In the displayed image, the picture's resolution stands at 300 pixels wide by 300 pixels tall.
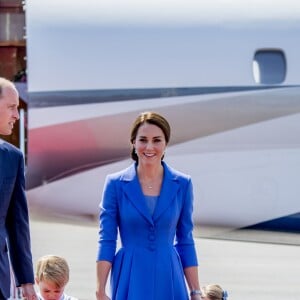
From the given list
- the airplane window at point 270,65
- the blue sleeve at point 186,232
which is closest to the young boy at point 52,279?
the blue sleeve at point 186,232

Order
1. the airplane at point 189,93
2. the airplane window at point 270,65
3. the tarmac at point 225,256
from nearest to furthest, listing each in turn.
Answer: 1. the tarmac at point 225,256
2. the airplane at point 189,93
3. the airplane window at point 270,65

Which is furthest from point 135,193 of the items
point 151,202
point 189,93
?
point 189,93

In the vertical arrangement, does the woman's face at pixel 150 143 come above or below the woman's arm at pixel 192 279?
above

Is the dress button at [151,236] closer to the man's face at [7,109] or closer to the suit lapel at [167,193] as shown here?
the suit lapel at [167,193]

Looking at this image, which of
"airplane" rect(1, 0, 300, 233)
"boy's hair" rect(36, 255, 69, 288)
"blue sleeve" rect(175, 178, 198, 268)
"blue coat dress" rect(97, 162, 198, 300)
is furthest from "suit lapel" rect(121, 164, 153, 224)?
"airplane" rect(1, 0, 300, 233)

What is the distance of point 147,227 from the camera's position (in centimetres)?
393

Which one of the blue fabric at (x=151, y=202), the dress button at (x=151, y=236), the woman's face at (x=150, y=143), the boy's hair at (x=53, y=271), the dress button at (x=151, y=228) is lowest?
the boy's hair at (x=53, y=271)

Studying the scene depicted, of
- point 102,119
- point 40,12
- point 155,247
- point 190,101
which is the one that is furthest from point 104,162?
point 155,247

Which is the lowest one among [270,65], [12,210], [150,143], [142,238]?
[142,238]

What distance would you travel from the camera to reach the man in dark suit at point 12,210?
3615mm

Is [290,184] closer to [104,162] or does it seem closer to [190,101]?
[190,101]

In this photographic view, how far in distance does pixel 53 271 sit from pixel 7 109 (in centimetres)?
121

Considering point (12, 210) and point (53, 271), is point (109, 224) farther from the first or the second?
point (53, 271)

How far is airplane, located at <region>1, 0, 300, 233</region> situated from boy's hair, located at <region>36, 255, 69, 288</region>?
3615 millimetres
